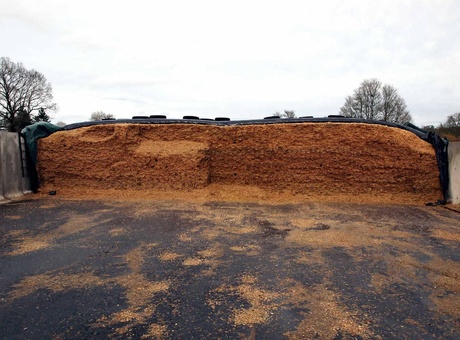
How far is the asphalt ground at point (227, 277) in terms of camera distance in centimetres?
262

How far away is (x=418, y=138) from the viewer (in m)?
9.50

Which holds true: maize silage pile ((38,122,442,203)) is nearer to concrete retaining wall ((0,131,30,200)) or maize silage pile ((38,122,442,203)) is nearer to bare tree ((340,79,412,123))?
concrete retaining wall ((0,131,30,200))

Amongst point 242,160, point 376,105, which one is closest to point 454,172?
point 242,160

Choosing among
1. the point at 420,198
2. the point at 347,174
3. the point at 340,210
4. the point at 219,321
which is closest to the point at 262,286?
the point at 219,321

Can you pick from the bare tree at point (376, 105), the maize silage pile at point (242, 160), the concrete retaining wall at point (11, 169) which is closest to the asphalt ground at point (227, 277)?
the maize silage pile at point (242, 160)

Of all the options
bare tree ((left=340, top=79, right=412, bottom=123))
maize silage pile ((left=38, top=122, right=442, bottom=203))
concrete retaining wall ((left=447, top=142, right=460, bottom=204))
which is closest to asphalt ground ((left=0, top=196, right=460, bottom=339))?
concrete retaining wall ((left=447, top=142, right=460, bottom=204))

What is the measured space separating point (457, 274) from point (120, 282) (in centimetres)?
422

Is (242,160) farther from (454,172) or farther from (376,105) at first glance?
(376,105)

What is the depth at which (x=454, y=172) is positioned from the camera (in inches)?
330

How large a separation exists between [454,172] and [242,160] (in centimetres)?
627

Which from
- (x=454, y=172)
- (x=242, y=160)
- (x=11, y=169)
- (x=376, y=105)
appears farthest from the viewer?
(x=376, y=105)

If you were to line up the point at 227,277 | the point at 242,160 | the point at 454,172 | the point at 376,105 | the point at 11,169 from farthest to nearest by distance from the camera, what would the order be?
the point at 376,105 < the point at 242,160 < the point at 11,169 < the point at 454,172 < the point at 227,277

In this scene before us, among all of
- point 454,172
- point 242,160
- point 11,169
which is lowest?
point 454,172

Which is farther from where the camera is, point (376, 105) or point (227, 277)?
point (376, 105)
